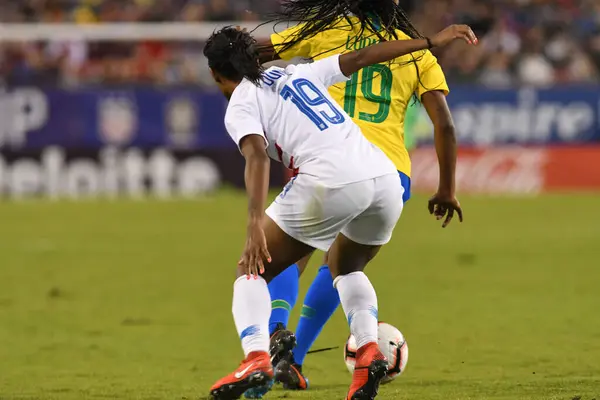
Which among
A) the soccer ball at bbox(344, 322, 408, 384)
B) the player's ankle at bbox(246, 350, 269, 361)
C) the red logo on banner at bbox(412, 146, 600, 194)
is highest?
the player's ankle at bbox(246, 350, 269, 361)

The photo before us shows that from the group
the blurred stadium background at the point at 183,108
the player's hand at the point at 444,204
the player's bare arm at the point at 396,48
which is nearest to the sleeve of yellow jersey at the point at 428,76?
the player's hand at the point at 444,204

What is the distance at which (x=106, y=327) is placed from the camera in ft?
29.4

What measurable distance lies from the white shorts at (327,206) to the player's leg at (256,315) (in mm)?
67

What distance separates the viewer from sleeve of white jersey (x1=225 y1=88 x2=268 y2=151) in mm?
5219

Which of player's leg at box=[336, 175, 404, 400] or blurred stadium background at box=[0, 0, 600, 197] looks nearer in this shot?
player's leg at box=[336, 175, 404, 400]

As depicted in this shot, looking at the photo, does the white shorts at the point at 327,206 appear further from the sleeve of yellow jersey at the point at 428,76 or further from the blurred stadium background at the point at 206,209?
the blurred stadium background at the point at 206,209

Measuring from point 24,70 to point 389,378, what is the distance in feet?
44.0

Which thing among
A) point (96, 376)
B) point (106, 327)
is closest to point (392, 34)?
point (96, 376)

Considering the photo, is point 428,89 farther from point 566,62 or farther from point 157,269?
point 566,62

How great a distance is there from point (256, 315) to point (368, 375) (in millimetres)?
630

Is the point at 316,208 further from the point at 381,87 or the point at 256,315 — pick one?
the point at 381,87

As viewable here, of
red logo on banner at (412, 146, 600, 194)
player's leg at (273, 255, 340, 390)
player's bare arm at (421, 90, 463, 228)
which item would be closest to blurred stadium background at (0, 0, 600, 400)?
red logo on banner at (412, 146, 600, 194)

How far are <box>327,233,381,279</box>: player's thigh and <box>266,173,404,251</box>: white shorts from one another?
283 millimetres

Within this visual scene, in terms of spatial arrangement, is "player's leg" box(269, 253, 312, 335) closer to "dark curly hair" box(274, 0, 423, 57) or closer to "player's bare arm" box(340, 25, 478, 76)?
"dark curly hair" box(274, 0, 423, 57)
